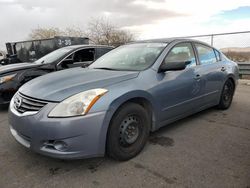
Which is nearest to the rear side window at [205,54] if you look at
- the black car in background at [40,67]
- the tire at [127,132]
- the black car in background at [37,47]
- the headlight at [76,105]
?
the tire at [127,132]

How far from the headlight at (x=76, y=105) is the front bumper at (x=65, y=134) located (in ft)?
0.17

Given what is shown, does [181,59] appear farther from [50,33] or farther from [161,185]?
[50,33]

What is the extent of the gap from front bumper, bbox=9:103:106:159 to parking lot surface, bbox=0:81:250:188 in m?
0.29

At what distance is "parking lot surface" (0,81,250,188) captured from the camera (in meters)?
2.31

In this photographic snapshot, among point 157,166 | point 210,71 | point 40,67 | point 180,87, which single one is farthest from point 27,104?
point 210,71

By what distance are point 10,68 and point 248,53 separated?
870 centimetres

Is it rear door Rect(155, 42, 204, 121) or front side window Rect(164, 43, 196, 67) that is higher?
front side window Rect(164, 43, 196, 67)

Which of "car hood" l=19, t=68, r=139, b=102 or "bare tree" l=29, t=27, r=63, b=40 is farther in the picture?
"bare tree" l=29, t=27, r=63, b=40

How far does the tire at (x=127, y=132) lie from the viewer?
252cm

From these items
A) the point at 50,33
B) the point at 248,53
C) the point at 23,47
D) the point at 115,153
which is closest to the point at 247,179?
the point at 115,153

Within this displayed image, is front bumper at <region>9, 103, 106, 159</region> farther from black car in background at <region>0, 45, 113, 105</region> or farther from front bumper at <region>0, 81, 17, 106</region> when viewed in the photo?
front bumper at <region>0, 81, 17, 106</region>

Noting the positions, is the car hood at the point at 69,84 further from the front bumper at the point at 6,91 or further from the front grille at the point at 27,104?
the front bumper at the point at 6,91

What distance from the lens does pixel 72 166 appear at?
2633 millimetres

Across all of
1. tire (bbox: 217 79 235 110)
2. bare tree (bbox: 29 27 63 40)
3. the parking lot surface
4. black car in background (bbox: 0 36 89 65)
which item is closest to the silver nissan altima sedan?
the parking lot surface
